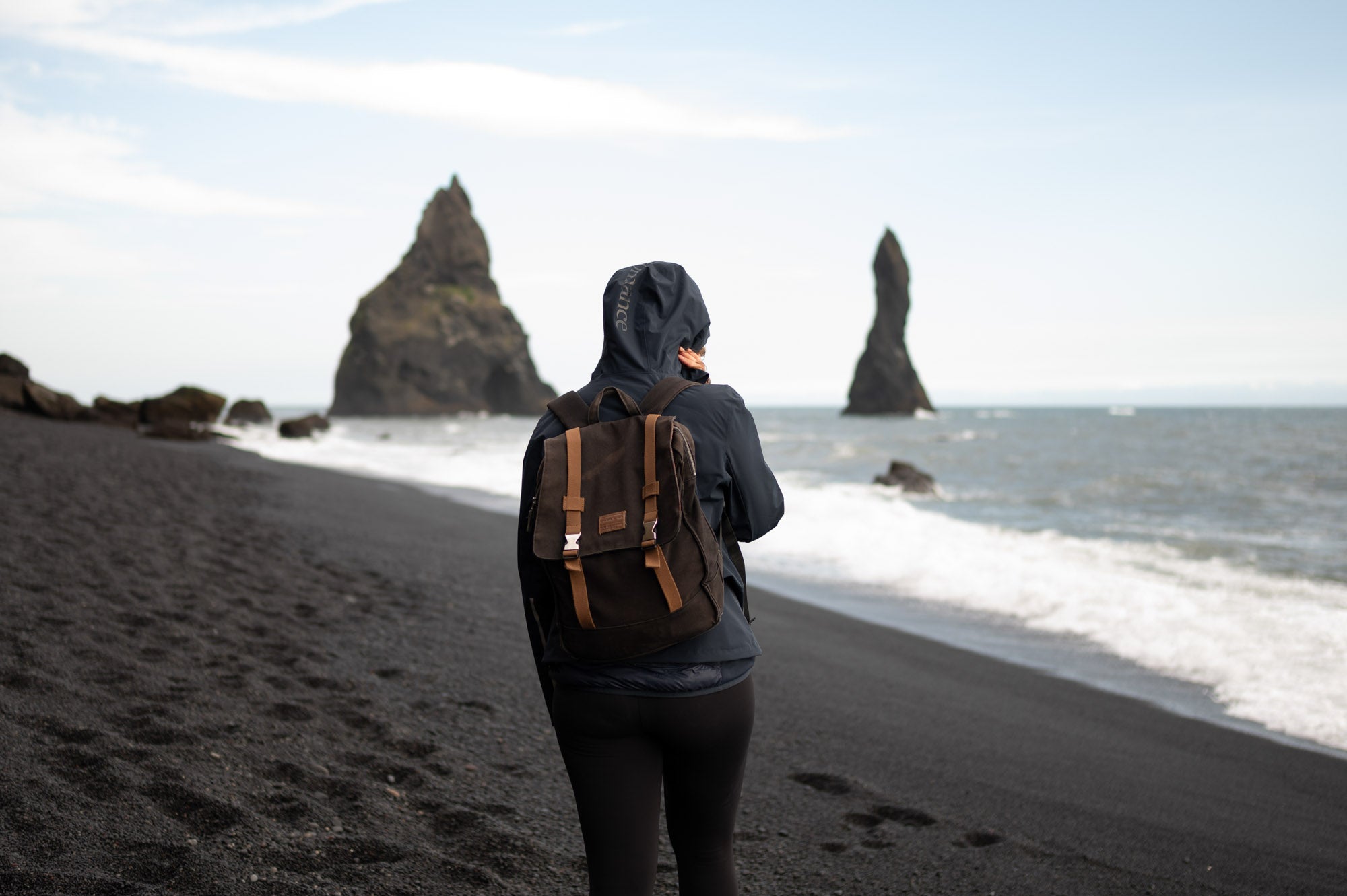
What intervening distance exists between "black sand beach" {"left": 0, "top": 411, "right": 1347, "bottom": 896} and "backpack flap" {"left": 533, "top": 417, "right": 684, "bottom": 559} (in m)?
1.53

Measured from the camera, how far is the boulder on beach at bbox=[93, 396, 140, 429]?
2377 cm

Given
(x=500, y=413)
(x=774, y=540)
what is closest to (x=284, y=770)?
(x=774, y=540)

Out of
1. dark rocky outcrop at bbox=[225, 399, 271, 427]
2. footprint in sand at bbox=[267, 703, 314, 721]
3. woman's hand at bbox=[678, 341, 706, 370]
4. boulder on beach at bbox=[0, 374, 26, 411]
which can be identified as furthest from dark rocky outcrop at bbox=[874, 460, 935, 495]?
dark rocky outcrop at bbox=[225, 399, 271, 427]

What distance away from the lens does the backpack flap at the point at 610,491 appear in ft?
5.16

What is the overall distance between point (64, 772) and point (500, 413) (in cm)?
9014

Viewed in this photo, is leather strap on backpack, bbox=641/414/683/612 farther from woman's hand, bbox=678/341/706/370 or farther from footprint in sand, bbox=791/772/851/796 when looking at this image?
footprint in sand, bbox=791/772/851/796

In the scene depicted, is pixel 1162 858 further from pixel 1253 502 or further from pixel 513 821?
pixel 1253 502

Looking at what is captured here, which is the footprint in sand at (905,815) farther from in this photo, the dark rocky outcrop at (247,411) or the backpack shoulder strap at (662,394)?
the dark rocky outcrop at (247,411)

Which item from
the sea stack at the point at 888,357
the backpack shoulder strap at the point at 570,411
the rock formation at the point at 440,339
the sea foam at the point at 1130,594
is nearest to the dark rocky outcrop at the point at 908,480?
the sea foam at the point at 1130,594

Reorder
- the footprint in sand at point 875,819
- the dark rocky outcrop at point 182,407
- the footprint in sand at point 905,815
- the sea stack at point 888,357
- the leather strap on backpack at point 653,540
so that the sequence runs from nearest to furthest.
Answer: the leather strap on backpack at point 653,540 → the footprint in sand at point 875,819 → the footprint in sand at point 905,815 → the dark rocky outcrop at point 182,407 → the sea stack at point 888,357

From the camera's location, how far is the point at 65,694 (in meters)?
3.49

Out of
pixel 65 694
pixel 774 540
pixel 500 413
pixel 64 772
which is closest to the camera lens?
pixel 64 772

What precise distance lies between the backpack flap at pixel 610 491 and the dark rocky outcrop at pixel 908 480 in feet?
63.9

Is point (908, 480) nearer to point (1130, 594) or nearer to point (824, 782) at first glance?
point (1130, 594)
